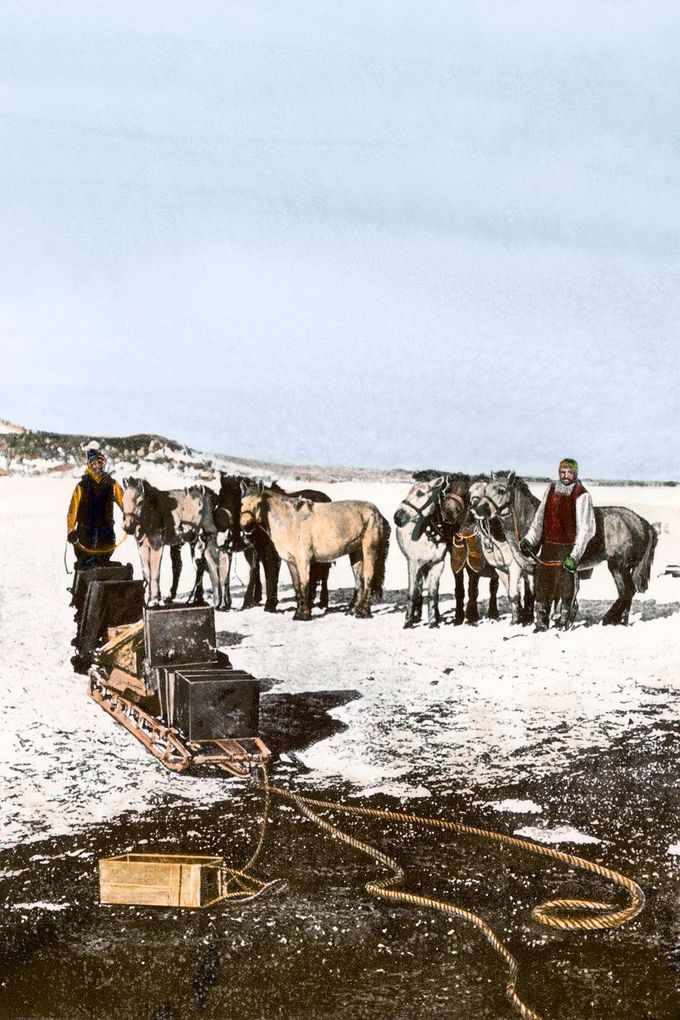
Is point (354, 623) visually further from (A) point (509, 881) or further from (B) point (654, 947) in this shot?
(B) point (654, 947)

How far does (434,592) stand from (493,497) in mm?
1293

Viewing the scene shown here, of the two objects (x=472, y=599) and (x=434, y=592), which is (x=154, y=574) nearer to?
(x=434, y=592)

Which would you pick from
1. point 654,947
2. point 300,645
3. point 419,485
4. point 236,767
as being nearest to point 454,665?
point 300,645

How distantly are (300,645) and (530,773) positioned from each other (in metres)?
4.88

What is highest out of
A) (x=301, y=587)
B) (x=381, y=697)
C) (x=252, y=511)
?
(x=252, y=511)

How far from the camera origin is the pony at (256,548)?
15.8 meters

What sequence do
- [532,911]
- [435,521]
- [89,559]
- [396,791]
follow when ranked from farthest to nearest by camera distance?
1. [435,521]
2. [89,559]
3. [396,791]
4. [532,911]

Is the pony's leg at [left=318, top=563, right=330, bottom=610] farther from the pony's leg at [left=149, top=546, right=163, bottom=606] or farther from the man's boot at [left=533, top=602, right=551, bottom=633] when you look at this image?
the man's boot at [left=533, top=602, right=551, bottom=633]

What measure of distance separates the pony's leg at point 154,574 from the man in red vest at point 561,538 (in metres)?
4.72

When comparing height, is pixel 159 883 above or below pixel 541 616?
below

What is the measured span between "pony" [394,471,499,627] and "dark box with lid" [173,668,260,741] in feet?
19.9

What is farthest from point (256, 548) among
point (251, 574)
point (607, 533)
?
point (607, 533)

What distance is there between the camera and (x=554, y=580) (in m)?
14.3

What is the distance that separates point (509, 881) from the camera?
7008 millimetres
